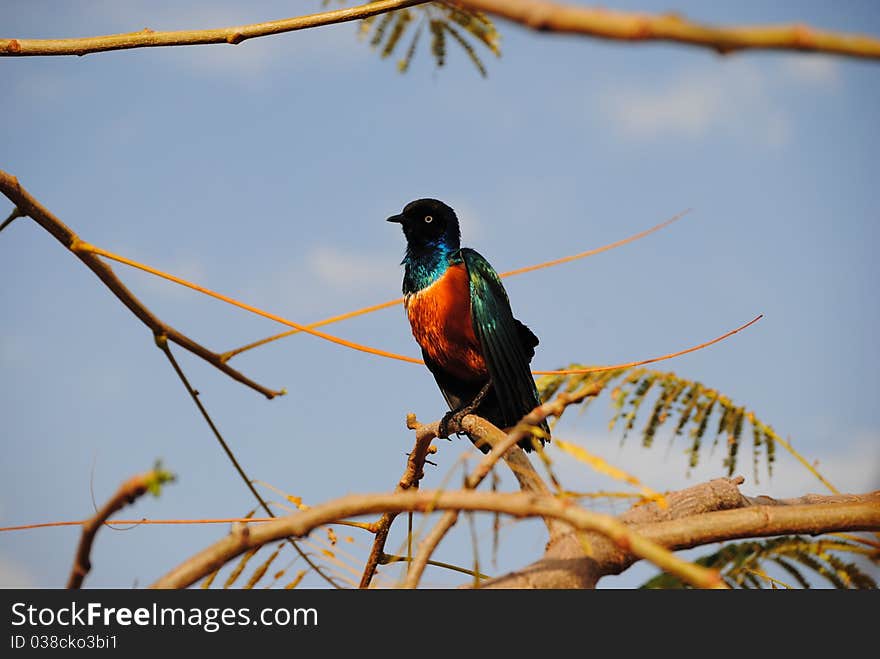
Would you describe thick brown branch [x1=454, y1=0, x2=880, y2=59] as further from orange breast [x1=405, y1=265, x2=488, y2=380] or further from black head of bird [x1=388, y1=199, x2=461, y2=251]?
black head of bird [x1=388, y1=199, x2=461, y2=251]

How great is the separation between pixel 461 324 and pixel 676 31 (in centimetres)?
318

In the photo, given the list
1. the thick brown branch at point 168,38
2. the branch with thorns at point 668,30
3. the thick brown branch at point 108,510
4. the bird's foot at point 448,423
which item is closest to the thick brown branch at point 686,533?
the thick brown branch at point 108,510

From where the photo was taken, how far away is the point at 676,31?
0.66 m

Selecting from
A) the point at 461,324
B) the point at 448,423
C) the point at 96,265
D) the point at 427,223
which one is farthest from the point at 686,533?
the point at 427,223

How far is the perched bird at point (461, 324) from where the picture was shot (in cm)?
370

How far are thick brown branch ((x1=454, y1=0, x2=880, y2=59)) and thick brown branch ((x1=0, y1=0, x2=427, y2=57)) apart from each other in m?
1.63

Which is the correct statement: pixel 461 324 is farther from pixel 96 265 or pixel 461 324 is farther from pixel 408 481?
pixel 96 265

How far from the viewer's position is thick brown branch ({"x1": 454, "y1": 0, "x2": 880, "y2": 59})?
25.6 inches

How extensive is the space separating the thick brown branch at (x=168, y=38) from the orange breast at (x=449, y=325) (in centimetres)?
165

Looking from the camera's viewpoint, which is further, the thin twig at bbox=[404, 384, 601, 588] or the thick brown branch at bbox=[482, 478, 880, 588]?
the thick brown branch at bbox=[482, 478, 880, 588]

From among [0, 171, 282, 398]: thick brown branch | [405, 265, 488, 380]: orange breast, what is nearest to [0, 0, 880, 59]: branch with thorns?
[0, 171, 282, 398]: thick brown branch
